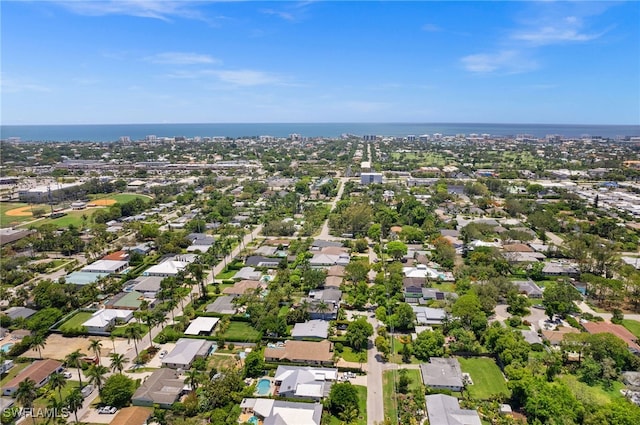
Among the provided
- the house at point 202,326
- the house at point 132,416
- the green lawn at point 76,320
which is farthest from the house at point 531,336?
the green lawn at point 76,320

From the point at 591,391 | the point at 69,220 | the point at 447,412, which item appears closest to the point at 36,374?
the point at 447,412

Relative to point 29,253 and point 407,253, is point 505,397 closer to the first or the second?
point 407,253

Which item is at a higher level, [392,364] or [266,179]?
[266,179]

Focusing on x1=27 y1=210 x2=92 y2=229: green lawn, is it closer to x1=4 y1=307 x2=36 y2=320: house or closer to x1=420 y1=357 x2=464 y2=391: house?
x1=4 y1=307 x2=36 y2=320: house

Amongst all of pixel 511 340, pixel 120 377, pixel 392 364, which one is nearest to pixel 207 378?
pixel 120 377

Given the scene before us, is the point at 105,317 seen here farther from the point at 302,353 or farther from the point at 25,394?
the point at 302,353

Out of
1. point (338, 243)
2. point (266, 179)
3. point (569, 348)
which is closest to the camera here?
point (569, 348)

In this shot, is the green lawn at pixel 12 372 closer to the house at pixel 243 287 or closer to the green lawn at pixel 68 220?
the house at pixel 243 287

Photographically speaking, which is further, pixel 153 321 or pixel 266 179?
pixel 266 179
